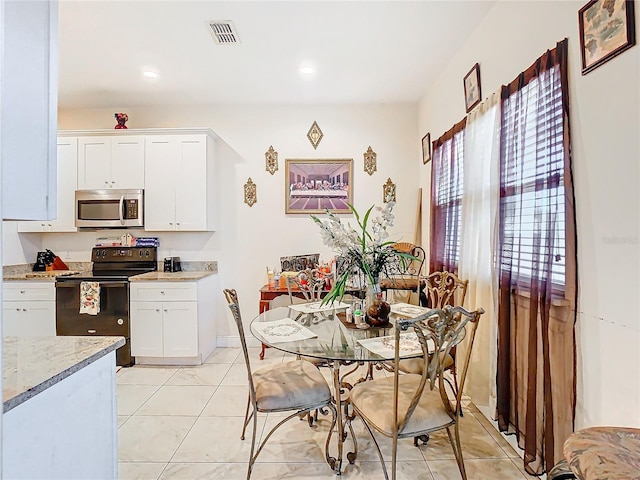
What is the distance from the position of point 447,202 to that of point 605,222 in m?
1.78

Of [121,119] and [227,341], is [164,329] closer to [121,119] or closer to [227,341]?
[227,341]

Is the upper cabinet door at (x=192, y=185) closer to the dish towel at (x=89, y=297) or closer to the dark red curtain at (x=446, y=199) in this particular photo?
the dish towel at (x=89, y=297)

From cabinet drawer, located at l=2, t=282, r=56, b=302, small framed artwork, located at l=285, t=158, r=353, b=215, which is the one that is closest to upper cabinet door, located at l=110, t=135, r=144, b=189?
cabinet drawer, located at l=2, t=282, r=56, b=302

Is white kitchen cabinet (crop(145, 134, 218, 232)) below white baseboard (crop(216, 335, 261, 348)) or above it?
above

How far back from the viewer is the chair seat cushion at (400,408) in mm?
1726

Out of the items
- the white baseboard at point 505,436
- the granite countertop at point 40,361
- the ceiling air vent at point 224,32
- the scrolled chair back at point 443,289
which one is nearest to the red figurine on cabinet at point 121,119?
the ceiling air vent at point 224,32

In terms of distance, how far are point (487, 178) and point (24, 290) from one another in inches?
172

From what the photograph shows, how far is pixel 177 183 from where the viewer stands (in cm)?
394

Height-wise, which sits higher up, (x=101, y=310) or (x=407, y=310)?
(x=407, y=310)

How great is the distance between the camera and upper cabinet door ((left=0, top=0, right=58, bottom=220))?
2.97 feet

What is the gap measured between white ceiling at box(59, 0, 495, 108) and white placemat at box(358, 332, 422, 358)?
6.97 ft

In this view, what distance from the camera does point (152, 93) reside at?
389 cm

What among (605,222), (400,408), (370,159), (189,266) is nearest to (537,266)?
(605,222)

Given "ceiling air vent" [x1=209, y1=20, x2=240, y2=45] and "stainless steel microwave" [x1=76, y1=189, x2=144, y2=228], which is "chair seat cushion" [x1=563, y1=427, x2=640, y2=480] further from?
"stainless steel microwave" [x1=76, y1=189, x2=144, y2=228]
